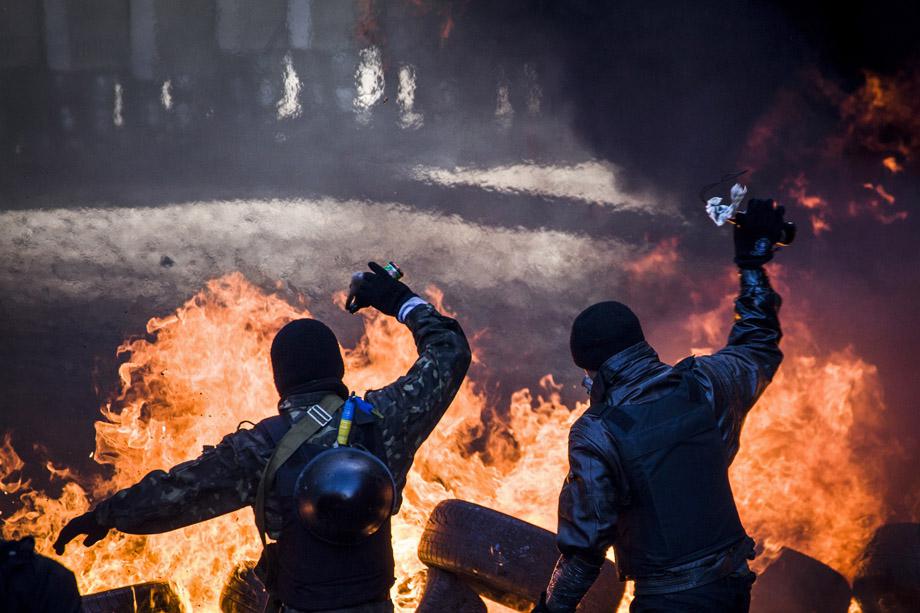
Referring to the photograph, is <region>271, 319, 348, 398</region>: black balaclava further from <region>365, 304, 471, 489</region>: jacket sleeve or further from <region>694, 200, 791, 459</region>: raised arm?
<region>694, 200, 791, 459</region>: raised arm

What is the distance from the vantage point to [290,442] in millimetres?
2998

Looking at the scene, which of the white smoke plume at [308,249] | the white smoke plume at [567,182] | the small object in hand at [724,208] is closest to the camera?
the small object in hand at [724,208]

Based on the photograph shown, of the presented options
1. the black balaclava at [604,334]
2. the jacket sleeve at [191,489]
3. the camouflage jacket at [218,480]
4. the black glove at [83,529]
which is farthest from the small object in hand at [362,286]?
the black glove at [83,529]

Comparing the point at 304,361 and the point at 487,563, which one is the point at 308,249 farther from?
the point at 304,361

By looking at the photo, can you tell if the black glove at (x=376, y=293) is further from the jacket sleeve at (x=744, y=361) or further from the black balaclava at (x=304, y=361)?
the jacket sleeve at (x=744, y=361)

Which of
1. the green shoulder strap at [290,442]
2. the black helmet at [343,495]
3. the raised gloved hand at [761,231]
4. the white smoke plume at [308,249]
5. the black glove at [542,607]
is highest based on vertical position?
the white smoke plume at [308,249]

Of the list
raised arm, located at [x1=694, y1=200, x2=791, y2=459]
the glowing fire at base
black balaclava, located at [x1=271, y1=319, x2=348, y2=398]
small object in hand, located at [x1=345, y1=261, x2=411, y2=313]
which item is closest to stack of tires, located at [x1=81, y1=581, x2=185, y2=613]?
the glowing fire at base

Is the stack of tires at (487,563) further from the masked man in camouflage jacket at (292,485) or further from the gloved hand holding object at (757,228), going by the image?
the gloved hand holding object at (757,228)

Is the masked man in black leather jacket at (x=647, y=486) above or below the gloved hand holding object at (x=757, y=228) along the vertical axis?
below

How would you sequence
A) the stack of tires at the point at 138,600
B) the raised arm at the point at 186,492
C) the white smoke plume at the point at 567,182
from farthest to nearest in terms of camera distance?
1. the white smoke plume at the point at 567,182
2. the stack of tires at the point at 138,600
3. the raised arm at the point at 186,492

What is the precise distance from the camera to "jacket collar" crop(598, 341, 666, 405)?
9.91 feet

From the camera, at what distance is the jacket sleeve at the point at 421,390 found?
10.5 feet

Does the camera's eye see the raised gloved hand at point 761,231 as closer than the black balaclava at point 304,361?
No

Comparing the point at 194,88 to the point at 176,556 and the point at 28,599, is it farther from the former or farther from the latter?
the point at 28,599
